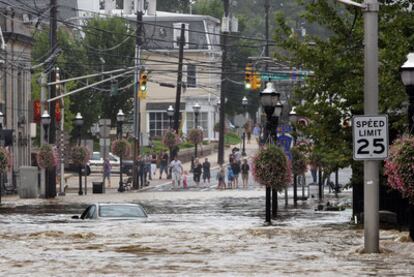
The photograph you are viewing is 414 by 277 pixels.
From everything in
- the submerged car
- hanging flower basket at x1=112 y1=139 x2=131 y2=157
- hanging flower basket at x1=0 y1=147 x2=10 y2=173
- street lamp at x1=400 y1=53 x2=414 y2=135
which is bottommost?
the submerged car

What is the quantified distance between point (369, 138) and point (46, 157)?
38.4 m

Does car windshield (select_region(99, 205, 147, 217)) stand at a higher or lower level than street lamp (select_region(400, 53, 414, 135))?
lower

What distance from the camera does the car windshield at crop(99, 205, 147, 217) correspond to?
1265 inches

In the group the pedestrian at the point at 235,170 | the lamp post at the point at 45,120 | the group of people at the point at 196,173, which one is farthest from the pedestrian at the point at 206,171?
the lamp post at the point at 45,120

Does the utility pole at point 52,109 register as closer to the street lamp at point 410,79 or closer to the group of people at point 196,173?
the group of people at point 196,173

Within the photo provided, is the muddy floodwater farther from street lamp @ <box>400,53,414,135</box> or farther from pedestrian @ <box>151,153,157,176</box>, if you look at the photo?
pedestrian @ <box>151,153,157,176</box>

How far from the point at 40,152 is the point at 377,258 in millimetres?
39412

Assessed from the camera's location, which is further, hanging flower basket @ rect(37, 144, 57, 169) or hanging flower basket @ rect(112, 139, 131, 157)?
hanging flower basket @ rect(112, 139, 131, 157)

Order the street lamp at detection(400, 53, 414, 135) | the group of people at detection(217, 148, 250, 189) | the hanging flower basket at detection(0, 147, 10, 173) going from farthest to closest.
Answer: the group of people at detection(217, 148, 250, 189) → the hanging flower basket at detection(0, 147, 10, 173) → the street lamp at detection(400, 53, 414, 135)

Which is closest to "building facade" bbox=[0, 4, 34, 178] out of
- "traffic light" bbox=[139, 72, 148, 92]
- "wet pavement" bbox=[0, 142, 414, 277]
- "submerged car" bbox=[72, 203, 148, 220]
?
"traffic light" bbox=[139, 72, 148, 92]

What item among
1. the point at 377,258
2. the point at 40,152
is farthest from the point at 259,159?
the point at 40,152

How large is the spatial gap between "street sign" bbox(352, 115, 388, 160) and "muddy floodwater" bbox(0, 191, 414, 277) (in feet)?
5.64

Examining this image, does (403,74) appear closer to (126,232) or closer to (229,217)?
(126,232)

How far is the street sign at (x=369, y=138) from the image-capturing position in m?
22.3
